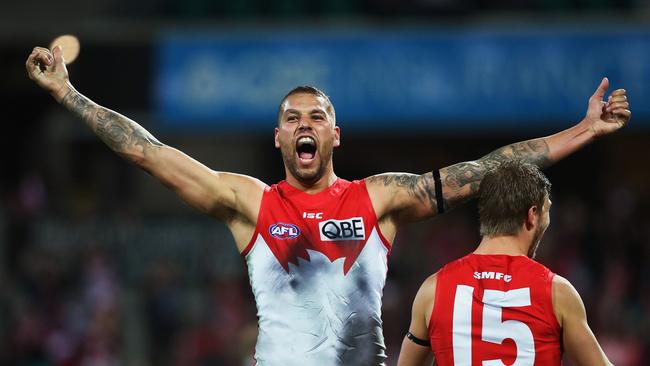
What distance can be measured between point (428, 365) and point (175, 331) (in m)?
9.29

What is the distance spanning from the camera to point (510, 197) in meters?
4.93

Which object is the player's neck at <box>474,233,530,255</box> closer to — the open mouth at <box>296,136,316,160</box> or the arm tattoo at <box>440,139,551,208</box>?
the arm tattoo at <box>440,139,551,208</box>

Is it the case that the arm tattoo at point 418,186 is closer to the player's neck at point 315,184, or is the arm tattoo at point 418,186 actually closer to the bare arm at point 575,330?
the player's neck at point 315,184

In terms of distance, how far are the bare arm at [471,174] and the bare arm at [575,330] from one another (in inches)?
35.3

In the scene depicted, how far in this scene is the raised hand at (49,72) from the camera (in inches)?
228

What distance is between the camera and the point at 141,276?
15.2 meters

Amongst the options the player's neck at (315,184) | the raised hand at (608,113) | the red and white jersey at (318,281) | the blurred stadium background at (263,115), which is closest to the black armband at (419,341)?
the red and white jersey at (318,281)

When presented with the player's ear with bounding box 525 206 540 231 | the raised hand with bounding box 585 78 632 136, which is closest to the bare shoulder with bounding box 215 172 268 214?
the player's ear with bounding box 525 206 540 231

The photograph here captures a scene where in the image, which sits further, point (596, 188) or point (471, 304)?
point (596, 188)

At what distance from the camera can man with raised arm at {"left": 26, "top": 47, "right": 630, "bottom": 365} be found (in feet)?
17.6

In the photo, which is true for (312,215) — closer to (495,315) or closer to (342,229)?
(342,229)

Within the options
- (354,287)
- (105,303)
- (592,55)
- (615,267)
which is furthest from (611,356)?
(354,287)

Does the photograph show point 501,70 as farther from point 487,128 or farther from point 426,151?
point 426,151

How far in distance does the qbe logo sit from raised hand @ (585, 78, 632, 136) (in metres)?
1.21
